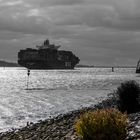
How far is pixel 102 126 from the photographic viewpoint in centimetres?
1377

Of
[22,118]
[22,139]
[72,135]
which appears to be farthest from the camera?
[22,118]

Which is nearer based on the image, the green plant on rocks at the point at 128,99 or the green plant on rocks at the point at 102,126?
the green plant on rocks at the point at 102,126

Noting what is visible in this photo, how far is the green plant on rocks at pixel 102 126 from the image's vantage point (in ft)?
45.3

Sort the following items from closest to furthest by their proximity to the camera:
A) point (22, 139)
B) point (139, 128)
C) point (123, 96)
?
point (139, 128)
point (22, 139)
point (123, 96)

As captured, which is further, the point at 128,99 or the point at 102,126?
the point at 128,99

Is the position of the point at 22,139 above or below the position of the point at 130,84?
below

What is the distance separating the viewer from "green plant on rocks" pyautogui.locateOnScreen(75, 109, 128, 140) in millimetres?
13820

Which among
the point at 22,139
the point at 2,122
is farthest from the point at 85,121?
the point at 2,122

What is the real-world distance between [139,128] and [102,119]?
423 centimetres

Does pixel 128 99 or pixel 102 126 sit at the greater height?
pixel 102 126

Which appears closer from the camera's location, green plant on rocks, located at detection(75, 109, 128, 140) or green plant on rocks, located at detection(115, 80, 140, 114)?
green plant on rocks, located at detection(75, 109, 128, 140)

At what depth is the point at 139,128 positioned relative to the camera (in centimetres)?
1762

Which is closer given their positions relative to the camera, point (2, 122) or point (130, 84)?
point (130, 84)

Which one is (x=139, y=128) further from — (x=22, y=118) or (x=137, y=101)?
(x=22, y=118)
